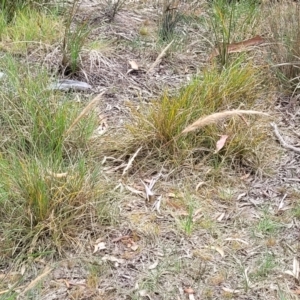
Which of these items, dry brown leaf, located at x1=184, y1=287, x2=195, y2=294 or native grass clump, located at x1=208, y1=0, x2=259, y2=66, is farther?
native grass clump, located at x1=208, y1=0, x2=259, y2=66

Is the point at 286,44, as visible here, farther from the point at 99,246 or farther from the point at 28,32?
the point at 99,246

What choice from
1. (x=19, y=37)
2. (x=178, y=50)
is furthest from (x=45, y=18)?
(x=178, y=50)

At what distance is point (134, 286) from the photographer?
2303 millimetres

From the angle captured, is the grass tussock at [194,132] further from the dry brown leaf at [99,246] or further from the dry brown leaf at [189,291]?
the dry brown leaf at [189,291]

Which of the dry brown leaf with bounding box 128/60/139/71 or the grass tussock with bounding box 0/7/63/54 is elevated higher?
the grass tussock with bounding box 0/7/63/54

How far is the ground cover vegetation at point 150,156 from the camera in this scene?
237 centimetres

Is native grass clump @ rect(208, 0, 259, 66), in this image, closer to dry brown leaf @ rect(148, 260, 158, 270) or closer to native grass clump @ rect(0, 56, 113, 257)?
native grass clump @ rect(0, 56, 113, 257)

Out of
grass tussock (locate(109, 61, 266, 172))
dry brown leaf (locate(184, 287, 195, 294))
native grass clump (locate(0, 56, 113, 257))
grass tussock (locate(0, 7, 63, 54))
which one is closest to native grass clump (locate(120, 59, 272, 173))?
grass tussock (locate(109, 61, 266, 172))

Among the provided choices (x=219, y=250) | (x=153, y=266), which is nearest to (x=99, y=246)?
(x=153, y=266)

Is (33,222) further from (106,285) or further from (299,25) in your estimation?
(299,25)

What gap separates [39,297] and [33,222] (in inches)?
13.7

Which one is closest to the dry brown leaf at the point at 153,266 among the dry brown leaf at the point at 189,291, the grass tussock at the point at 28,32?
the dry brown leaf at the point at 189,291

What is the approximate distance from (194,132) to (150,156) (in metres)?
0.28

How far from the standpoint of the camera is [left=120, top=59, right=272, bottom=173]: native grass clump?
302cm
